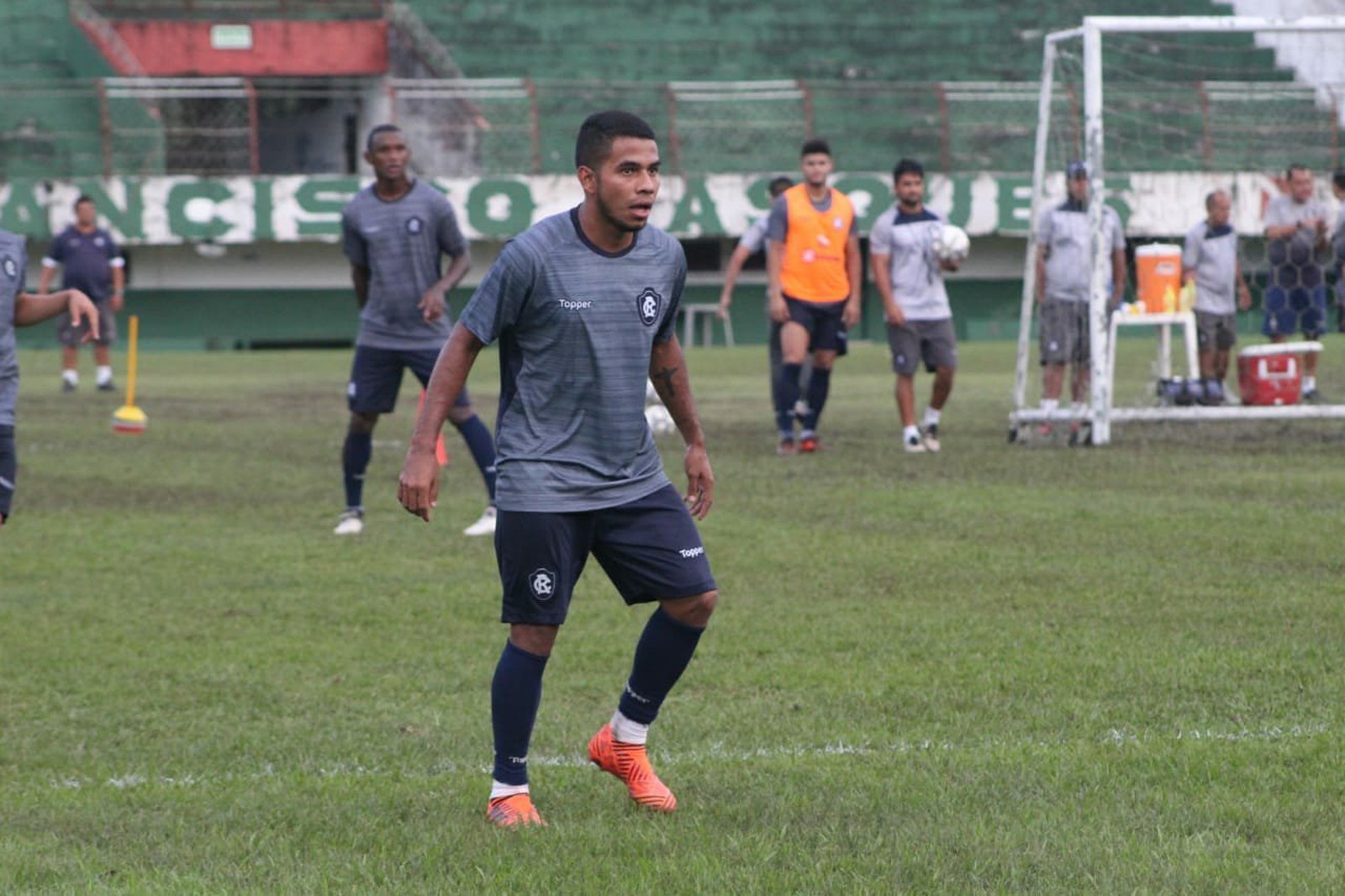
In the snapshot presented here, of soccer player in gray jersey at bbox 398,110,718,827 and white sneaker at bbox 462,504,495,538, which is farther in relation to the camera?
white sneaker at bbox 462,504,495,538

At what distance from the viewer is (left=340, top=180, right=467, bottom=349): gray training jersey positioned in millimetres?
10070

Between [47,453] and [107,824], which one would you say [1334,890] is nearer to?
[107,824]

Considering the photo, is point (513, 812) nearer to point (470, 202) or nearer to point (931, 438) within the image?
point (931, 438)

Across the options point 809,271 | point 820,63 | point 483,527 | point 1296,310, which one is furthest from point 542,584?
point 820,63

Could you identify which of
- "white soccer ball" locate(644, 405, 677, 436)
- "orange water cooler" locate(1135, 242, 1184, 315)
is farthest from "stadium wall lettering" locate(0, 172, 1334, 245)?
"white soccer ball" locate(644, 405, 677, 436)

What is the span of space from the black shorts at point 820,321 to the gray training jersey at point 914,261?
18.0 inches

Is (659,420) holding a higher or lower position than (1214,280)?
lower

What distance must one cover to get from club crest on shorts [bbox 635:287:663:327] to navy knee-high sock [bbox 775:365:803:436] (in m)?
9.29

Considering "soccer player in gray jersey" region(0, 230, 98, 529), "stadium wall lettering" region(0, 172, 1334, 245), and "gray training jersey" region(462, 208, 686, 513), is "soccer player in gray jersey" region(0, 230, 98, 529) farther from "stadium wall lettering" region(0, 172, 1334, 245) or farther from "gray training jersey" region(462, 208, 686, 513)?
"stadium wall lettering" region(0, 172, 1334, 245)

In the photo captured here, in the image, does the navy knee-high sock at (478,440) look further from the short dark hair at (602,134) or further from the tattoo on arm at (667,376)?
the short dark hair at (602,134)

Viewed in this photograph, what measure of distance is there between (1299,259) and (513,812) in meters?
14.2

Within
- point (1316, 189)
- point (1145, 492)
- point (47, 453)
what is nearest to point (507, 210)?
point (1316, 189)

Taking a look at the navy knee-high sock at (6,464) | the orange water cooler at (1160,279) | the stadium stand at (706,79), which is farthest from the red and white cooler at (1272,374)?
the stadium stand at (706,79)

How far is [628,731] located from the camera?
16.4 feet
